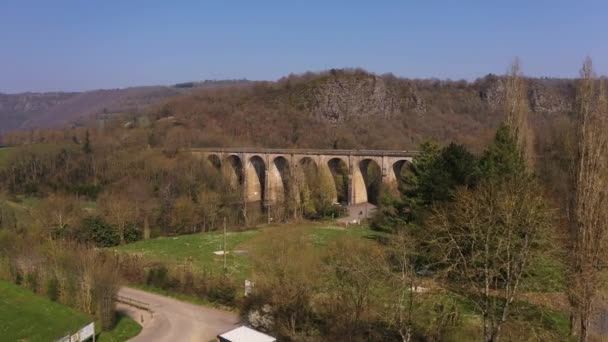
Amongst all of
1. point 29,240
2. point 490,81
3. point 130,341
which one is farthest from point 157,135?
point 490,81

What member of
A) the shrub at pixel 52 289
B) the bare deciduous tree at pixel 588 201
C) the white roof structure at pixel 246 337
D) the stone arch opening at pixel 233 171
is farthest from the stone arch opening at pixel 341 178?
the white roof structure at pixel 246 337

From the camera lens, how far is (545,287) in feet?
55.8

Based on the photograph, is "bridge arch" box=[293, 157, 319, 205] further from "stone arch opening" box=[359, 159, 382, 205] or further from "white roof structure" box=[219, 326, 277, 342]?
"white roof structure" box=[219, 326, 277, 342]

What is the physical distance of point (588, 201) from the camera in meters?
16.2

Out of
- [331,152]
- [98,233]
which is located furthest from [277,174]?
[98,233]

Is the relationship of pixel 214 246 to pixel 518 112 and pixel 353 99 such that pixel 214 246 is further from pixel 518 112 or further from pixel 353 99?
pixel 353 99

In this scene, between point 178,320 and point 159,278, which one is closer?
point 178,320

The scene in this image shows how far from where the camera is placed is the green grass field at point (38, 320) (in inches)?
695

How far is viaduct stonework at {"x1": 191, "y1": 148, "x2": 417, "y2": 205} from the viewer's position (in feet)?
181

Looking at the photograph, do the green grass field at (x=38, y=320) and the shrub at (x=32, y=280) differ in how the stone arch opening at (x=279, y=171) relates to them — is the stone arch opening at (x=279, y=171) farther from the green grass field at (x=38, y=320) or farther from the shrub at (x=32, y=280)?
the green grass field at (x=38, y=320)

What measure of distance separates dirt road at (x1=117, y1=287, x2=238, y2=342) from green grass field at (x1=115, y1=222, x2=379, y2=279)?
4.17m

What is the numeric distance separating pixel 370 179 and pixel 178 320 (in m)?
44.9

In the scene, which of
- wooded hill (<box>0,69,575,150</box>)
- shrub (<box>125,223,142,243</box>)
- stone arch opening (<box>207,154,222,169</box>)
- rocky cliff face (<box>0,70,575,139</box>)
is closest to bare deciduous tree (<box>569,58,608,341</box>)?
shrub (<box>125,223,142,243</box>)

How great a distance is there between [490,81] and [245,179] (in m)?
89.4
